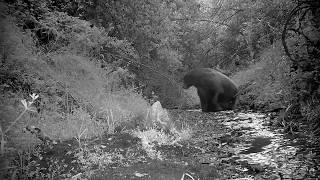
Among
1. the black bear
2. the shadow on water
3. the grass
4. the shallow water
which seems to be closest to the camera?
the shallow water

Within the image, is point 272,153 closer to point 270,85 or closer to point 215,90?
point 270,85

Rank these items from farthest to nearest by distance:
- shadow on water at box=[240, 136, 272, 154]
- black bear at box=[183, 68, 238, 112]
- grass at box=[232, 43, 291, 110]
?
black bear at box=[183, 68, 238, 112]
grass at box=[232, 43, 291, 110]
shadow on water at box=[240, 136, 272, 154]

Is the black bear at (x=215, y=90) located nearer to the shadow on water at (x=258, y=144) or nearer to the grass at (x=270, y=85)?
the grass at (x=270, y=85)

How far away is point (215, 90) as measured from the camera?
44.7ft

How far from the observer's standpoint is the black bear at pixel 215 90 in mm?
13375

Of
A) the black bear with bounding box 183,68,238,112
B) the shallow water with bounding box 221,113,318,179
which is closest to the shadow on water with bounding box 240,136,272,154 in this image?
the shallow water with bounding box 221,113,318,179

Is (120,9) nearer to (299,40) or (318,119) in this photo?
(299,40)

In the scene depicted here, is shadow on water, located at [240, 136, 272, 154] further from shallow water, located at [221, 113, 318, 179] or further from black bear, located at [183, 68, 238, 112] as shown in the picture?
black bear, located at [183, 68, 238, 112]

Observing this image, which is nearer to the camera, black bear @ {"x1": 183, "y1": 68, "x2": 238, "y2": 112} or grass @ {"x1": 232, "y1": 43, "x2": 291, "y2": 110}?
grass @ {"x1": 232, "y1": 43, "x2": 291, "y2": 110}

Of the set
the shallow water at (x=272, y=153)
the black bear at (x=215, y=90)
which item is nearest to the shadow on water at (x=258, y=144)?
the shallow water at (x=272, y=153)

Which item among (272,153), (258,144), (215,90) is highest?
(272,153)

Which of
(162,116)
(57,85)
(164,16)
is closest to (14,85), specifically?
(57,85)

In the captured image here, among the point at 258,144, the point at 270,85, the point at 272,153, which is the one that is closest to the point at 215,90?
the point at 270,85

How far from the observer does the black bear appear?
43.9ft
